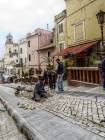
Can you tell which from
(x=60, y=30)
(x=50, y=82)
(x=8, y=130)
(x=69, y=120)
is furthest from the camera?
(x=60, y=30)

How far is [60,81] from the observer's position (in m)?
16.7

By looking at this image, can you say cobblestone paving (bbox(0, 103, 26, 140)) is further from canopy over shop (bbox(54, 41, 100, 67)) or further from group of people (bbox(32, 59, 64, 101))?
canopy over shop (bbox(54, 41, 100, 67))

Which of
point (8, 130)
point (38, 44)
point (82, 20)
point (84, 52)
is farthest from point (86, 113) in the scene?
point (38, 44)

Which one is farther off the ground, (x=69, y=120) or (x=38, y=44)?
(x=38, y=44)

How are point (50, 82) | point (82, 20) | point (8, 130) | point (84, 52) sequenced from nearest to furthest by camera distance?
point (8, 130) → point (50, 82) → point (84, 52) → point (82, 20)

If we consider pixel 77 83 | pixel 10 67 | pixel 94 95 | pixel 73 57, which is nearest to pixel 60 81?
pixel 77 83

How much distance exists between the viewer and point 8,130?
31.1 ft

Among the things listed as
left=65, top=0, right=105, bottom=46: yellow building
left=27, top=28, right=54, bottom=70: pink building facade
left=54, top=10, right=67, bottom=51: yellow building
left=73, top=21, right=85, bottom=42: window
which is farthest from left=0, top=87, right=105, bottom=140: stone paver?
left=27, top=28, right=54, bottom=70: pink building facade

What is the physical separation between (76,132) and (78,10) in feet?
61.8

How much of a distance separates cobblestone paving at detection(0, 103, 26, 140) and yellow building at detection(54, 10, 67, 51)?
2063 centimetres

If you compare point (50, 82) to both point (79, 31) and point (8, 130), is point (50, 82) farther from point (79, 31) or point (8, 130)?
point (8, 130)

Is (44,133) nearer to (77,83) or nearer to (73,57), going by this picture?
(77,83)

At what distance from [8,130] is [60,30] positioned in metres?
24.4

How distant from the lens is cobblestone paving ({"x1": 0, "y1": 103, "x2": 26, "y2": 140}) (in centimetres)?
855
